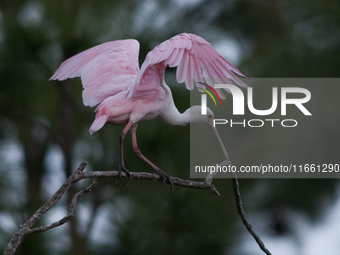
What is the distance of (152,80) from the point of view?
78.4 inches

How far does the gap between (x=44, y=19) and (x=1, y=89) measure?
1.94ft

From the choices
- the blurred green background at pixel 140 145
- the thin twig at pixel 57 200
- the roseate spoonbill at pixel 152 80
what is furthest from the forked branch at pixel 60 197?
the blurred green background at pixel 140 145

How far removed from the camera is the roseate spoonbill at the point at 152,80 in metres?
1.90

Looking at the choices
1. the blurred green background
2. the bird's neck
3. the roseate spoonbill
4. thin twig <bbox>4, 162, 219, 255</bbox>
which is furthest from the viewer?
the blurred green background

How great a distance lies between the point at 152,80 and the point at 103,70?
1.14 feet

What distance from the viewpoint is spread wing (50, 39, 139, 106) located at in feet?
7.16

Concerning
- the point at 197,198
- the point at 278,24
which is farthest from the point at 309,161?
the point at 278,24

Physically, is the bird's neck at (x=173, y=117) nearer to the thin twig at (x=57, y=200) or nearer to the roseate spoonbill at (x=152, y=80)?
the roseate spoonbill at (x=152, y=80)

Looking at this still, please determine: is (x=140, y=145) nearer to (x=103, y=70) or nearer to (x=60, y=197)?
(x=103, y=70)

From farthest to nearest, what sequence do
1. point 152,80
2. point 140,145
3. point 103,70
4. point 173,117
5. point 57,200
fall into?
point 140,145, point 103,70, point 173,117, point 152,80, point 57,200

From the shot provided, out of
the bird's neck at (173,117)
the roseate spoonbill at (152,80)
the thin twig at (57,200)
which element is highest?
the roseate spoonbill at (152,80)

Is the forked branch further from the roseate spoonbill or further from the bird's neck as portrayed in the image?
the bird's neck

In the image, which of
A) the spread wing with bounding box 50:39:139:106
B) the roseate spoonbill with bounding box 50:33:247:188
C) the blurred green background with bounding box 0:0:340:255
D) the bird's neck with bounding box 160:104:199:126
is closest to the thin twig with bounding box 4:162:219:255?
the roseate spoonbill with bounding box 50:33:247:188

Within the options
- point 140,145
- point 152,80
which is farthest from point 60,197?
point 140,145
